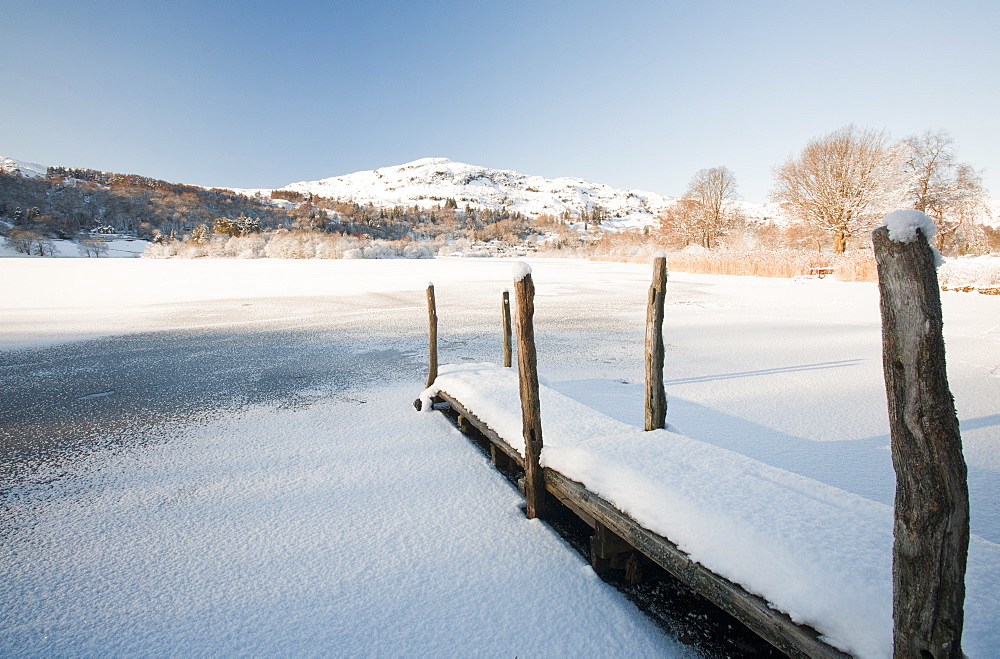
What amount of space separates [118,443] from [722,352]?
25.9ft

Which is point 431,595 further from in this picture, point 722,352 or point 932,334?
point 722,352

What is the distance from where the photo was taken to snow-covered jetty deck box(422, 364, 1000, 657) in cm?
151

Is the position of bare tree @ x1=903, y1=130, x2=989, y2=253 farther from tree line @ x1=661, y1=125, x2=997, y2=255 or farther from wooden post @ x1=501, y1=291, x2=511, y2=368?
wooden post @ x1=501, y1=291, x2=511, y2=368

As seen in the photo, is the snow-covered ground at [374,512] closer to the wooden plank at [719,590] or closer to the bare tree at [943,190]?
the wooden plank at [719,590]

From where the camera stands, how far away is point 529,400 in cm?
312

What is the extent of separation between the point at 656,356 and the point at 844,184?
27.2 meters

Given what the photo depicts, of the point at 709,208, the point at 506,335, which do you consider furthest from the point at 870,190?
the point at 506,335

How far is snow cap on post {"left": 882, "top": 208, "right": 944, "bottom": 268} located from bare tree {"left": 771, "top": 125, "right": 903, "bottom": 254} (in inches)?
1073

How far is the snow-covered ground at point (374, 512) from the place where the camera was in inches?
86.1

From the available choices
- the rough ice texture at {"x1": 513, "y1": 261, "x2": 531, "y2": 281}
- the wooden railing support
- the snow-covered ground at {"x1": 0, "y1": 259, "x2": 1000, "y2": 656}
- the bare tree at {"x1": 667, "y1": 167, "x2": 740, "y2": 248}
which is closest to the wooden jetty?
the snow-covered ground at {"x1": 0, "y1": 259, "x2": 1000, "y2": 656}

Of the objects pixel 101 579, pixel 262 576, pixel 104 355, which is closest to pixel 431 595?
pixel 262 576

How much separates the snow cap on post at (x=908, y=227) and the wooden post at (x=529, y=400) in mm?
1961

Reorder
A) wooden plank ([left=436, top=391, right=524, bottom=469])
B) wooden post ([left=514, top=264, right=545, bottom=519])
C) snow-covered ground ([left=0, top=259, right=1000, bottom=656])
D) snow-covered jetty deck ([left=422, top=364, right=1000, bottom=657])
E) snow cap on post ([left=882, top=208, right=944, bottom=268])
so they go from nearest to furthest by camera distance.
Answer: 1. snow cap on post ([left=882, top=208, right=944, bottom=268])
2. snow-covered jetty deck ([left=422, top=364, right=1000, bottom=657])
3. snow-covered ground ([left=0, top=259, right=1000, bottom=656])
4. wooden post ([left=514, top=264, right=545, bottom=519])
5. wooden plank ([left=436, top=391, right=524, bottom=469])

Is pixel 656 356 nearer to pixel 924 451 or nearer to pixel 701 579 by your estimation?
pixel 701 579
